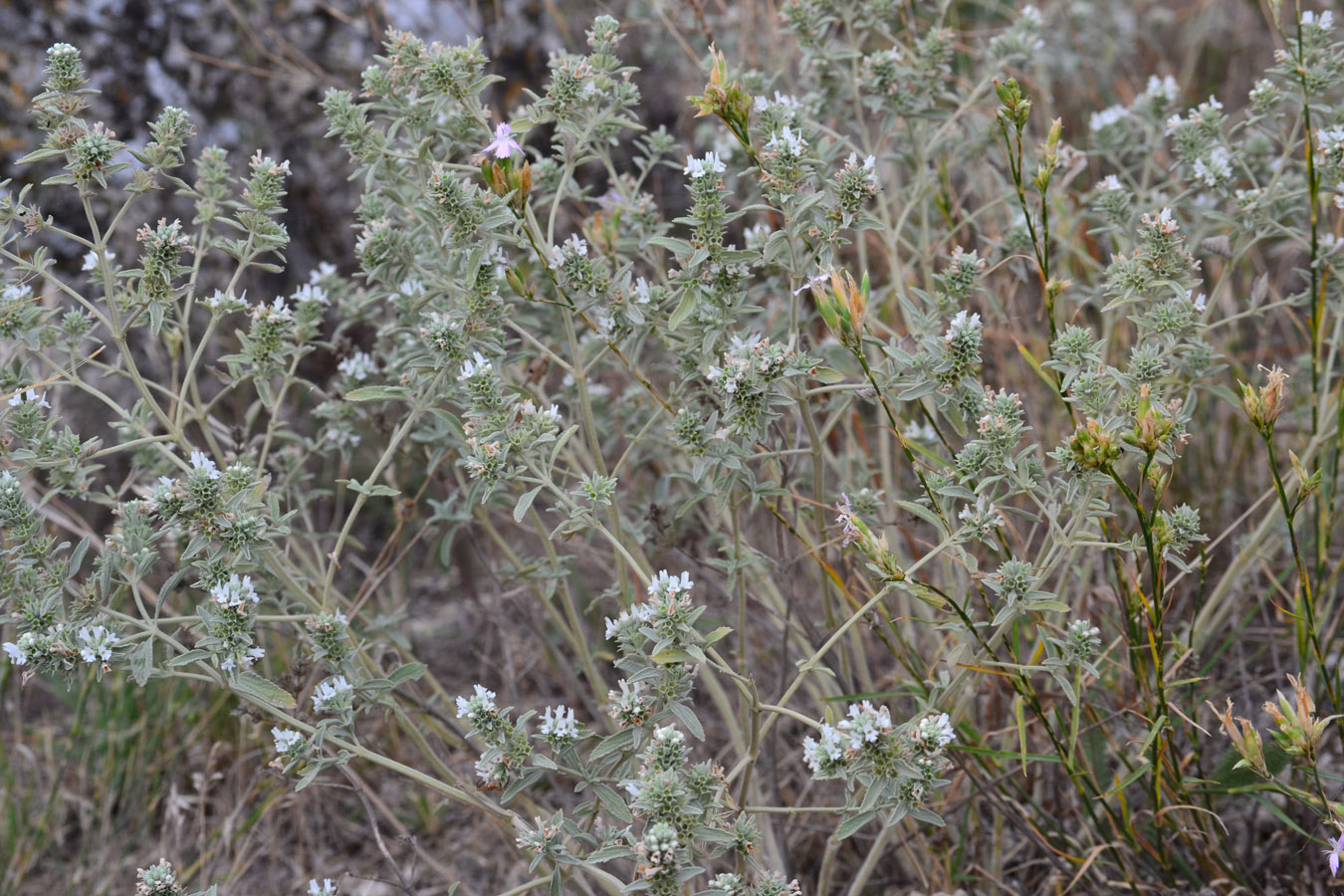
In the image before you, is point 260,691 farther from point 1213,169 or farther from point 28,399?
point 1213,169

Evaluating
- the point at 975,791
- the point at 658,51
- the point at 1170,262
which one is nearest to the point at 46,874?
the point at 975,791

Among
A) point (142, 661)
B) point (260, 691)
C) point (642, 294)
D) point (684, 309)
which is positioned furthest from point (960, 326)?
point (142, 661)

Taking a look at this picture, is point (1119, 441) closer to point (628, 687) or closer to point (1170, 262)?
point (1170, 262)

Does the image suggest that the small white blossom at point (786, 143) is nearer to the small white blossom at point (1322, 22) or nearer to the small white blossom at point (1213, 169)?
the small white blossom at point (1213, 169)

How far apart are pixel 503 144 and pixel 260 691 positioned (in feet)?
3.30

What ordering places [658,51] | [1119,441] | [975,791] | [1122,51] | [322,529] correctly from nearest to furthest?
[1119,441], [975,791], [322,529], [658,51], [1122,51]

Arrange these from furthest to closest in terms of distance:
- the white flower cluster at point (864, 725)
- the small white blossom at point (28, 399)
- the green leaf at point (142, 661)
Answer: the small white blossom at point (28, 399) → the green leaf at point (142, 661) → the white flower cluster at point (864, 725)

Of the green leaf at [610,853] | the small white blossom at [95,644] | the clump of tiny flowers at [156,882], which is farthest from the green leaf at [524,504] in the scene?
the clump of tiny flowers at [156,882]

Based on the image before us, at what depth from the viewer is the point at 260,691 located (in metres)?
1.78

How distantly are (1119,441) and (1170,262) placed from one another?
43 centimetres

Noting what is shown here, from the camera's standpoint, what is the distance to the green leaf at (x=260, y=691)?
5.73ft

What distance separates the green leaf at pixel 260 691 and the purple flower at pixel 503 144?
3.18ft

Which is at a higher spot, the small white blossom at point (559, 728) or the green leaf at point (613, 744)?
the small white blossom at point (559, 728)

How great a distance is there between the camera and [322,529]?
141 inches
